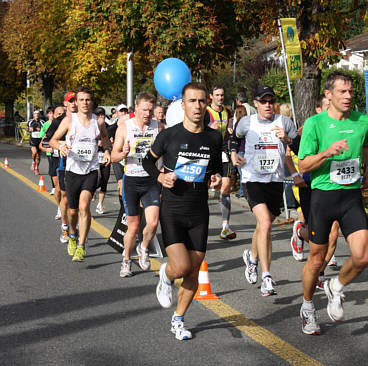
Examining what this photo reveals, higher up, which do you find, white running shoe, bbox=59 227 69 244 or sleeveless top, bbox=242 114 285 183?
sleeveless top, bbox=242 114 285 183

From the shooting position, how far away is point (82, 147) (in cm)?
859

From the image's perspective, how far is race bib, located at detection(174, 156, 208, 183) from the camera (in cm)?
567

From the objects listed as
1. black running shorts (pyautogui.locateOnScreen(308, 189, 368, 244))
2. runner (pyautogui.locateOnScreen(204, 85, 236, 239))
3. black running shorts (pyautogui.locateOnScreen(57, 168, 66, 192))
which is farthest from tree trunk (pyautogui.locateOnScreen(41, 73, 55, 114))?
black running shorts (pyautogui.locateOnScreen(308, 189, 368, 244))

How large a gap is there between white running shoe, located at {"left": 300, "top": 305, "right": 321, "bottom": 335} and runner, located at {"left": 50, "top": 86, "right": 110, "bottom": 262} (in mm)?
3569

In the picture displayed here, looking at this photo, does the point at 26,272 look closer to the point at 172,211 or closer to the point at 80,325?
the point at 80,325

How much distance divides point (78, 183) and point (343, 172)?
3.90m

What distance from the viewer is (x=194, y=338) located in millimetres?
5566

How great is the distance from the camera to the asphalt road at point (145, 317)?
516 centimetres

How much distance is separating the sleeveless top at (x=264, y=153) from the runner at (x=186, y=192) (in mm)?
1677

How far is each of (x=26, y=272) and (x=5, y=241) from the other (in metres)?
2.15

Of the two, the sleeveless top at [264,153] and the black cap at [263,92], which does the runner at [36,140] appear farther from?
the black cap at [263,92]

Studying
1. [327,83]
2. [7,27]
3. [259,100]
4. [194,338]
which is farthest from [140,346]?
[7,27]

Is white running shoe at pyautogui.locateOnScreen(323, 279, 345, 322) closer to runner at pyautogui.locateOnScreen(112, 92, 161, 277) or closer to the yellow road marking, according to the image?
the yellow road marking

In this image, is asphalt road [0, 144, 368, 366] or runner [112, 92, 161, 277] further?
runner [112, 92, 161, 277]
